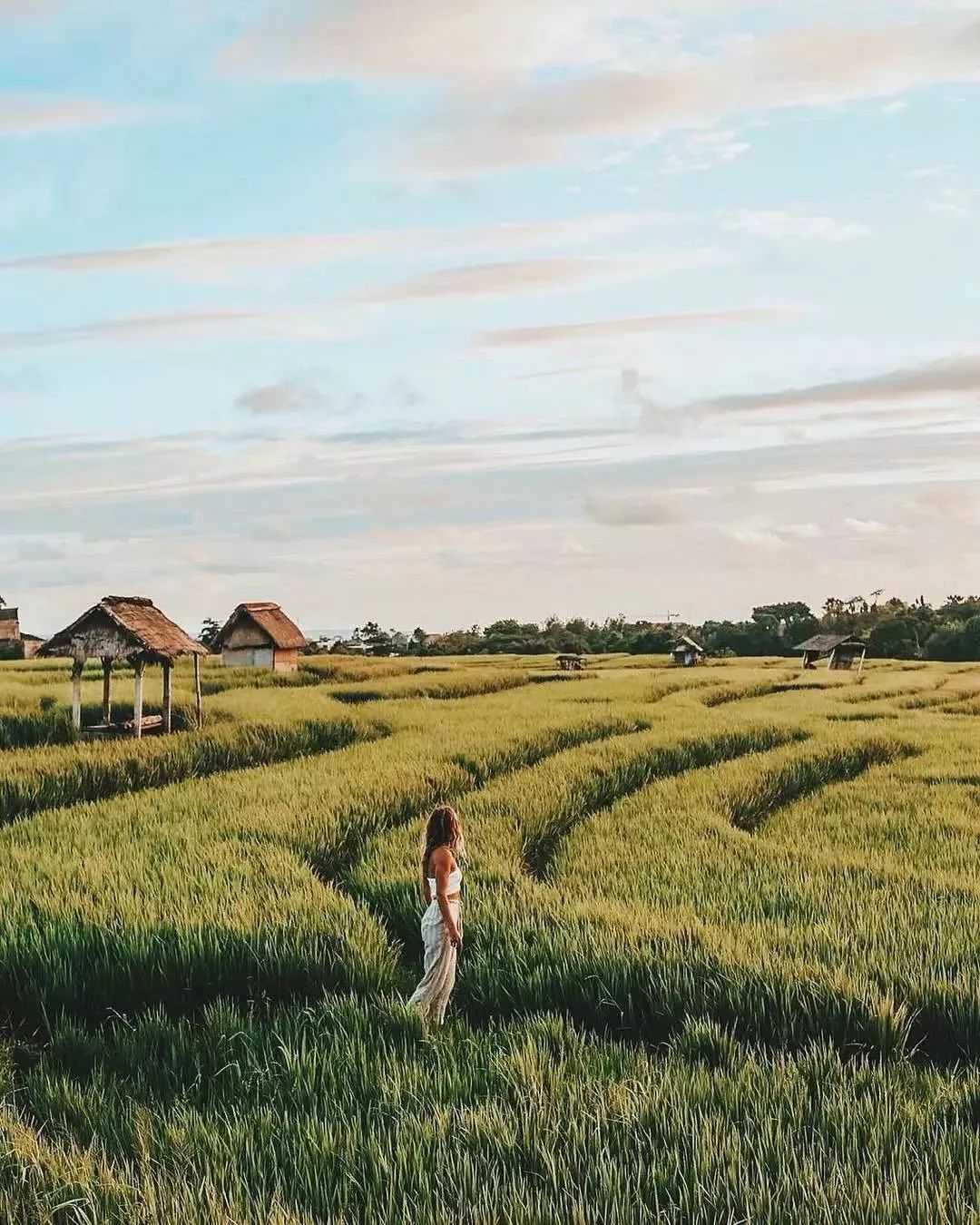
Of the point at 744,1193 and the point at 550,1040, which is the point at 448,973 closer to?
the point at 550,1040

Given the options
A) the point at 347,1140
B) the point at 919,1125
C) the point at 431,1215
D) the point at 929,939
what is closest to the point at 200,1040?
the point at 347,1140

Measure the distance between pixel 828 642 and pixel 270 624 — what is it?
17.4 m

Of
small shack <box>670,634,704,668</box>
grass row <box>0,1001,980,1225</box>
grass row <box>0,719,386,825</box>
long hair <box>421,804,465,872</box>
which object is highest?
small shack <box>670,634,704,668</box>

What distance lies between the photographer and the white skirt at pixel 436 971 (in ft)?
21.0

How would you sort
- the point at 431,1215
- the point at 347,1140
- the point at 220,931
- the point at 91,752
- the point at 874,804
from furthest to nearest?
1. the point at 91,752
2. the point at 874,804
3. the point at 220,931
4. the point at 347,1140
5. the point at 431,1215

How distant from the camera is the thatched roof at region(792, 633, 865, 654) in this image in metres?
31.5

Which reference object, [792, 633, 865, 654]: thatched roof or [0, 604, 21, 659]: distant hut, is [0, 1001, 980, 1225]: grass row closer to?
[792, 633, 865, 654]: thatched roof

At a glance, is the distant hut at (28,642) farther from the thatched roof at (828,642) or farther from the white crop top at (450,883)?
the white crop top at (450,883)

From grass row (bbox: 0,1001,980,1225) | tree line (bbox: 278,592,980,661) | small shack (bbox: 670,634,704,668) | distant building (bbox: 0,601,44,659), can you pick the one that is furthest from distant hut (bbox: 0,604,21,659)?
grass row (bbox: 0,1001,980,1225)

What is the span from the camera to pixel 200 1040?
633 centimetres

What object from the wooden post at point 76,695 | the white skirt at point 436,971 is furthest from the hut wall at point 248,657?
the white skirt at point 436,971

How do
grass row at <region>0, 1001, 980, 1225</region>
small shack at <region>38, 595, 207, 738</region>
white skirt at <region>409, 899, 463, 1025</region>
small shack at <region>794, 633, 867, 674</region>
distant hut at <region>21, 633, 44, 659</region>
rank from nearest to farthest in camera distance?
grass row at <region>0, 1001, 980, 1225</region> → white skirt at <region>409, 899, 463, 1025</region> → small shack at <region>38, 595, 207, 738</region> → small shack at <region>794, 633, 867, 674</region> → distant hut at <region>21, 633, 44, 659</region>

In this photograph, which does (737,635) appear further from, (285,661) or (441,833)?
(441,833)

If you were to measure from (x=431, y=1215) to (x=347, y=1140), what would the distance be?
2.38 ft
